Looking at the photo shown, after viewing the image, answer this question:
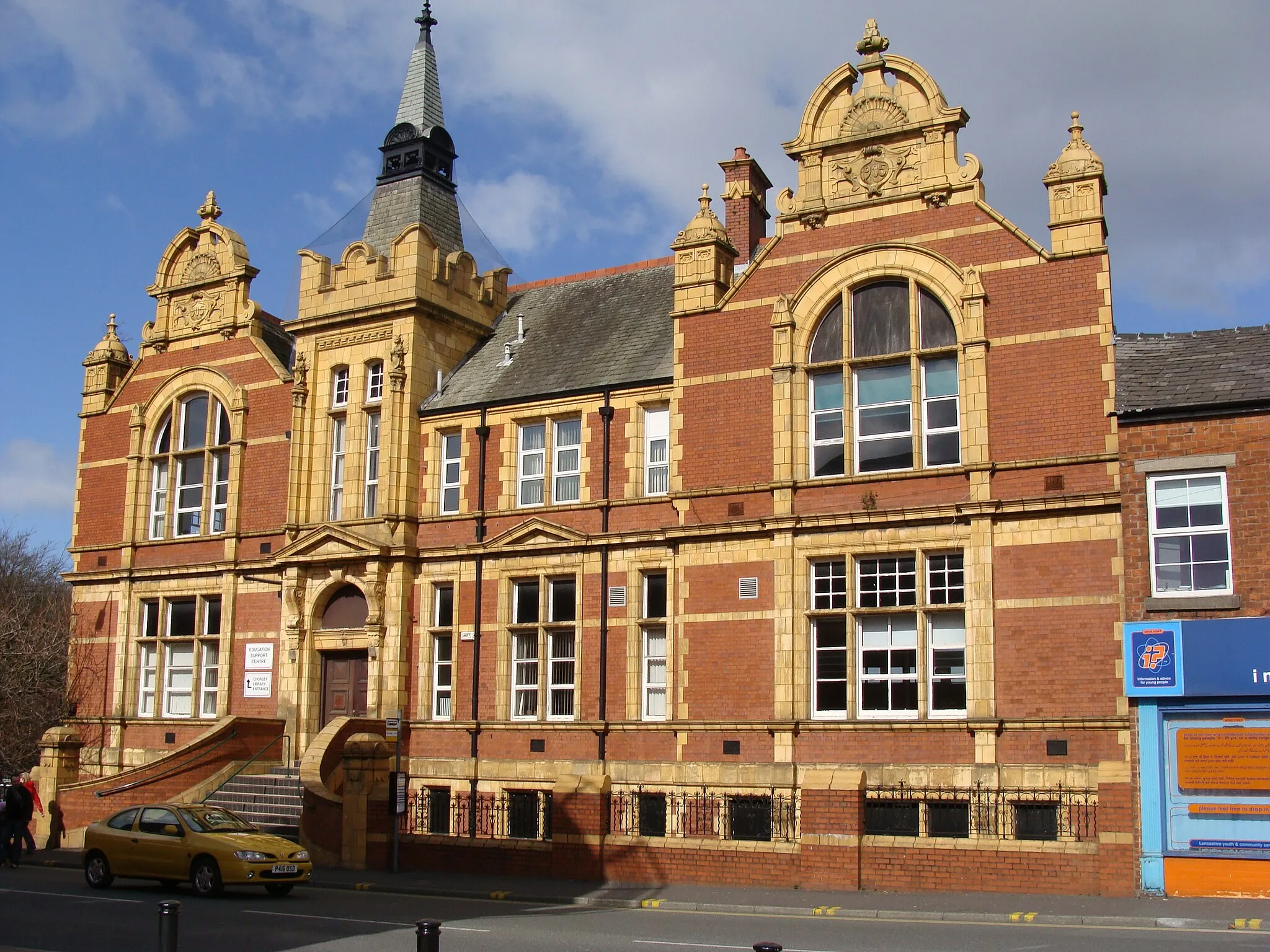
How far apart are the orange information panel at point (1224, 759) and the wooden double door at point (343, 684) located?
16.5 metres

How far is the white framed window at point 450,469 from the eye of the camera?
29000 millimetres

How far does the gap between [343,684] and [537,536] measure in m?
5.80

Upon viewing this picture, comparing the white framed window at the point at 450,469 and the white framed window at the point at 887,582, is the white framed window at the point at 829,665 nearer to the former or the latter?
the white framed window at the point at 887,582

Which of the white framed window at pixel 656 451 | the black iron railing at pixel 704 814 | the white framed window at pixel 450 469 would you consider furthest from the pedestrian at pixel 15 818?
the white framed window at pixel 656 451

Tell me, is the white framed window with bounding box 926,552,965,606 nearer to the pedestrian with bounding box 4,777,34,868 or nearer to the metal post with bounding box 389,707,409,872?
the metal post with bounding box 389,707,409,872

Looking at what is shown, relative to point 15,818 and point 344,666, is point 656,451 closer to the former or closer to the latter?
point 344,666

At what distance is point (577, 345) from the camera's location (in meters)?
29.2

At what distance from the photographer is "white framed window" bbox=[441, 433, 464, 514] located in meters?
29.0

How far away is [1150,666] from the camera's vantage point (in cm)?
2005

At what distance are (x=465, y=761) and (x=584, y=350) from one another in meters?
9.00

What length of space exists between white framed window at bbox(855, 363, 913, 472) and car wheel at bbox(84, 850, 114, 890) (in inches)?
560

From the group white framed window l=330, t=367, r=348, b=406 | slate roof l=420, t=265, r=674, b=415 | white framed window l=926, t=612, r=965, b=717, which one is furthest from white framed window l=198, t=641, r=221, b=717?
white framed window l=926, t=612, r=965, b=717

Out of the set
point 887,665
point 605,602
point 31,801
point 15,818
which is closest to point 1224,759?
point 887,665

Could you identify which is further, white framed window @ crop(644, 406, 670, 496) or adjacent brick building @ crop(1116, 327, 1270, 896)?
white framed window @ crop(644, 406, 670, 496)
